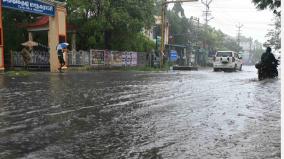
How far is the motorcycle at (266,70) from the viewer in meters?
19.1

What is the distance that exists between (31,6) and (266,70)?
13.4m

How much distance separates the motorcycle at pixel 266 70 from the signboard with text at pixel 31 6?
42.3ft

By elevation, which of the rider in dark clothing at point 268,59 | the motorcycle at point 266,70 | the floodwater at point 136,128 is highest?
the rider in dark clothing at point 268,59

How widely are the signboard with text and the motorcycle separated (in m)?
12.9

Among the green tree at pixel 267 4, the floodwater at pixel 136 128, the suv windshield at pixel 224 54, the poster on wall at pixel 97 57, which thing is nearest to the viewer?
the floodwater at pixel 136 128

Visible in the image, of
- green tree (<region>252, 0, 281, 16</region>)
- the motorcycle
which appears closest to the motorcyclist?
the motorcycle

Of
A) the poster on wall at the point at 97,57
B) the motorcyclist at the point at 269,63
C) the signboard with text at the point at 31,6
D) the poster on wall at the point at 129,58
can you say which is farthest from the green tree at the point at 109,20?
the motorcyclist at the point at 269,63

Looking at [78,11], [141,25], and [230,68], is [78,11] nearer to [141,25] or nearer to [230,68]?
[141,25]

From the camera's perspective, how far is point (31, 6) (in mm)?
22891

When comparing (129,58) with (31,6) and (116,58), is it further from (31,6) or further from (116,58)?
(31,6)

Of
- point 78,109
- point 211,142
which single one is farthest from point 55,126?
point 211,142

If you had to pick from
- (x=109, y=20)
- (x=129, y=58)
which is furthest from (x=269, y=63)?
(x=129, y=58)

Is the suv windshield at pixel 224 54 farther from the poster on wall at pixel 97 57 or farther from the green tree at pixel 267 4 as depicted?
the green tree at pixel 267 4

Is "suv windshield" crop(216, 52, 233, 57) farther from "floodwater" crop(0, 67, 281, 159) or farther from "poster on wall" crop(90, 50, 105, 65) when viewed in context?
"floodwater" crop(0, 67, 281, 159)
